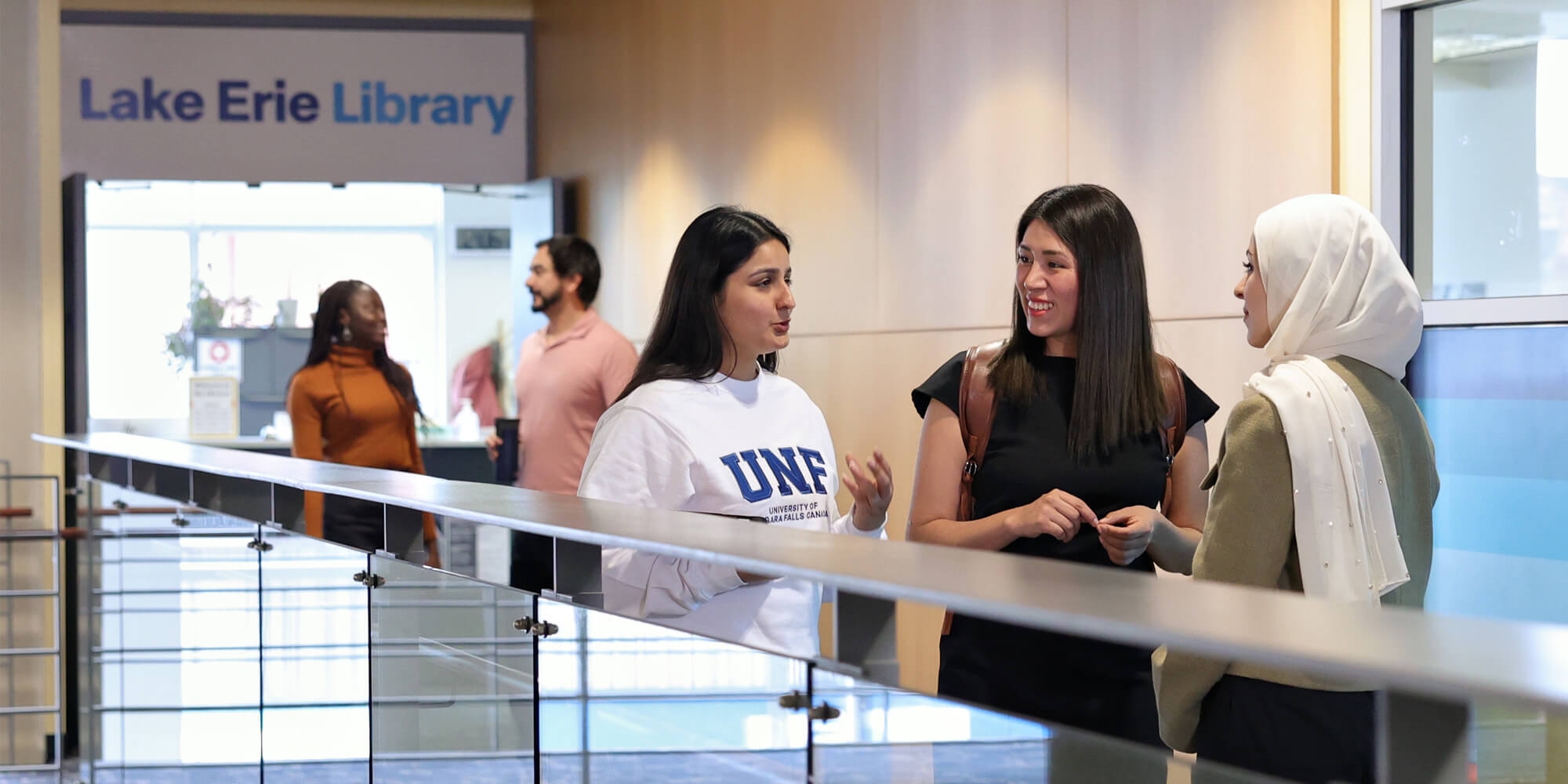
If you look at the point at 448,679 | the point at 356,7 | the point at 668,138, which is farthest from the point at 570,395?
the point at 356,7

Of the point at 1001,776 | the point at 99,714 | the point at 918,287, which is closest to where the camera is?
the point at 1001,776

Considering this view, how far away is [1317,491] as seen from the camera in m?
1.92

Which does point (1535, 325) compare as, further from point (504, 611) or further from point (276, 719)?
point (276, 719)

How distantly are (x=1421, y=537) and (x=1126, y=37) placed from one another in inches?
93.3

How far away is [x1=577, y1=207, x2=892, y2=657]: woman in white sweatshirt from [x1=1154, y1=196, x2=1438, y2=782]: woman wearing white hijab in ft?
1.94

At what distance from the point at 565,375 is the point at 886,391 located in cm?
112

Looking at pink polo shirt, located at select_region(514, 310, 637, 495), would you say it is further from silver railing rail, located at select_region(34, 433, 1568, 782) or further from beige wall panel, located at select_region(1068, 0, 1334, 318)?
silver railing rail, located at select_region(34, 433, 1568, 782)

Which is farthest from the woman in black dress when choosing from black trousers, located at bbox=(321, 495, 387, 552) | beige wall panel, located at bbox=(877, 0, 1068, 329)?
beige wall panel, located at bbox=(877, 0, 1068, 329)

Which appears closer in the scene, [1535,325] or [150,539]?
[1535,325]

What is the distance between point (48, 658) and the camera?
590cm

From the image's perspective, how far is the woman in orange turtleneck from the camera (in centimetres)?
496

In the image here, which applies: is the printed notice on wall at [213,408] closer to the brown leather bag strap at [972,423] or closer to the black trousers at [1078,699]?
the brown leather bag strap at [972,423]

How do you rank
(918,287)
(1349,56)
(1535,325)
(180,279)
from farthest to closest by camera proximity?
(180,279), (918,287), (1349,56), (1535,325)

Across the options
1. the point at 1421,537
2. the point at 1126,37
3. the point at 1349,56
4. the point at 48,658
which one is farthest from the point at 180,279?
the point at 1421,537
